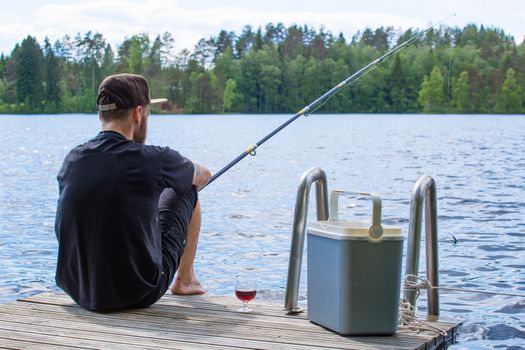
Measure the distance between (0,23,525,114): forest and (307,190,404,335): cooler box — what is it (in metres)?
Answer: 98.5

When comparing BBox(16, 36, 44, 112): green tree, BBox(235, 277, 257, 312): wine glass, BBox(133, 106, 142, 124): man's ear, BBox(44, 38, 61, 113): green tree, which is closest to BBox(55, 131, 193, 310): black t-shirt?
BBox(133, 106, 142, 124): man's ear

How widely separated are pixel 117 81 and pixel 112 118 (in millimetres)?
190

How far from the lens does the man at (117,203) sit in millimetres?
4566

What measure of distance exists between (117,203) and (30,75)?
353 ft

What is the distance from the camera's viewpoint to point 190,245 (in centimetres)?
541

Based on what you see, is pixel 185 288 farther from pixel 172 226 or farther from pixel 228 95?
pixel 228 95

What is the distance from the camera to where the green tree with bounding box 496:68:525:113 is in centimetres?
10519

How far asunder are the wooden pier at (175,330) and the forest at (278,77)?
98129mm

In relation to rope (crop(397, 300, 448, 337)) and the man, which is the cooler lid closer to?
rope (crop(397, 300, 448, 337))

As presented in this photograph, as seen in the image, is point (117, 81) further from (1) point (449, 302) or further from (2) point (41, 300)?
(1) point (449, 302)

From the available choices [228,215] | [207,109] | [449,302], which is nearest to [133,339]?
[449,302]

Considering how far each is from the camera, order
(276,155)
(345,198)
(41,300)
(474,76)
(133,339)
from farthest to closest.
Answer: (474,76) < (276,155) < (345,198) < (41,300) < (133,339)

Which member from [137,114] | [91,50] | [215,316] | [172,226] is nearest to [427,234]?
[215,316]

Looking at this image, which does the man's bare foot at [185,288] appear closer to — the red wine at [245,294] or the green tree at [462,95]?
the red wine at [245,294]
